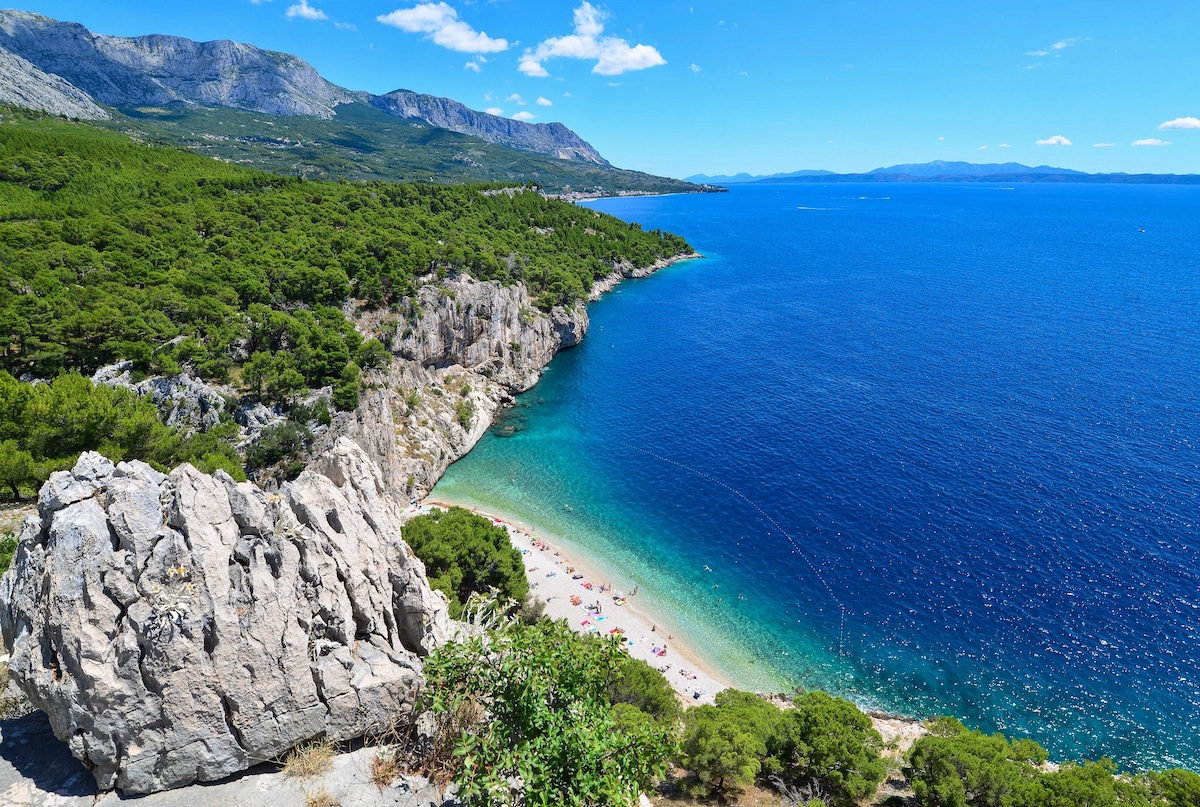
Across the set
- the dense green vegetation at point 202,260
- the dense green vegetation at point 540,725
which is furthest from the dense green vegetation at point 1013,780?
the dense green vegetation at point 202,260

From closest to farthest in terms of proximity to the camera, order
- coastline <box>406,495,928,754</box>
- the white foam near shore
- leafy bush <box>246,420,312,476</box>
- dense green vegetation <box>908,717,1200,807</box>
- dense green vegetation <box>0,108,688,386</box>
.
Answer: dense green vegetation <box>908,717,1200,807</box>
coastline <box>406,495,928,754</box>
the white foam near shore
leafy bush <box>246,420,312,476</box>
dense green vegetation <box>0,108,688,386</box>

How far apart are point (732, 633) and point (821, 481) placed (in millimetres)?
21910

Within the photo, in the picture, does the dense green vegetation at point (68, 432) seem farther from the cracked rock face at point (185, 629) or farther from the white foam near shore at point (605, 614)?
the white foam near shore at point (605, 614)

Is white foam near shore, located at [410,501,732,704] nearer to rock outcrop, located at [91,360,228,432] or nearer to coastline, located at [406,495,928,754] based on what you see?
coastline, located at [406,495,928,754]

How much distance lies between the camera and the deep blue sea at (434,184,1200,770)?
124ft

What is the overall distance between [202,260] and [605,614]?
53.6m

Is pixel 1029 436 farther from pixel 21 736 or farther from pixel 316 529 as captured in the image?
pixel 21 736

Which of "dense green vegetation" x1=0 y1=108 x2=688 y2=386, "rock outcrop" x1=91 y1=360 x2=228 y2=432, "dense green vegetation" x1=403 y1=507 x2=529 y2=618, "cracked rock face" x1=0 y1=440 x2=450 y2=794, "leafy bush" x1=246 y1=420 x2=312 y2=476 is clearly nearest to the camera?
"cracked rock face" x1=0 y1=440 x2=450 y2=794

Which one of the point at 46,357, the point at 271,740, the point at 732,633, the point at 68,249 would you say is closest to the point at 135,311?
the point at 46,357

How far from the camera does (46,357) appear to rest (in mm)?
38688

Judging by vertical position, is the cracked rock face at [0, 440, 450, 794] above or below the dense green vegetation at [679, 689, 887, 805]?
above

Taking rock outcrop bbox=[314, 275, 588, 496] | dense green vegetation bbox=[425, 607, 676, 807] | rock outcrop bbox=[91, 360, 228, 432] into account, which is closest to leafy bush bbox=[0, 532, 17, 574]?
rock outcrop bbox=[91, 360, 228, 432]

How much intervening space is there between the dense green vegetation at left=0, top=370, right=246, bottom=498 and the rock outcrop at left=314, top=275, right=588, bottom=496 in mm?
13961

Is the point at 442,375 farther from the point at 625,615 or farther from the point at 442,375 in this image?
the point at 625,615
